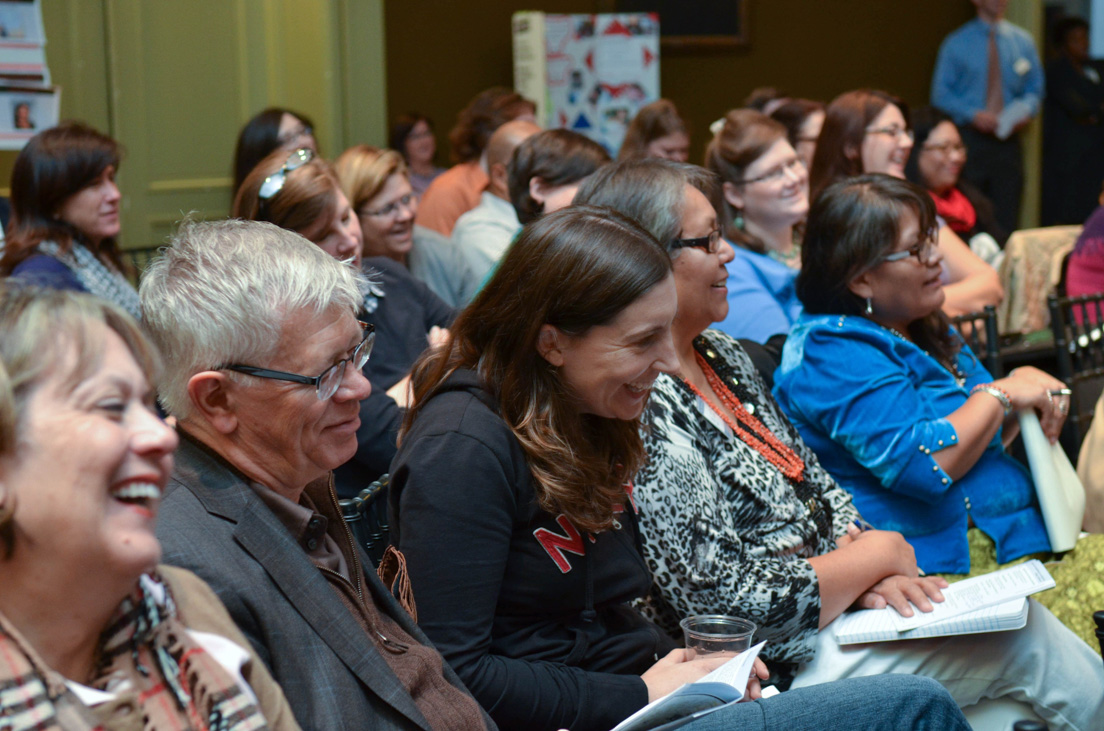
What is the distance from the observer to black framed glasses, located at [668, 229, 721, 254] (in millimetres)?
2154

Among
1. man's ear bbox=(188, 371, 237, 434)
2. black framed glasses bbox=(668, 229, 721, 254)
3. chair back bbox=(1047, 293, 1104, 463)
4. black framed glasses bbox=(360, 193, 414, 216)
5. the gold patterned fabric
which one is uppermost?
black framed glasses bbox=(668, 229, 721, 254)

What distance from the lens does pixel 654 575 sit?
1.86 metres

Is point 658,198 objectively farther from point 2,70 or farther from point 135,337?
point 2,70

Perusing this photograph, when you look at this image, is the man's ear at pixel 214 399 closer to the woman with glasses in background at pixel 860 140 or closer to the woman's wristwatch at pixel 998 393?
the woman's wristwatch at pixel 998 393

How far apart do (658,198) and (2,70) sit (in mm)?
3087

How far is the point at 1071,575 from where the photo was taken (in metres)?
2.38

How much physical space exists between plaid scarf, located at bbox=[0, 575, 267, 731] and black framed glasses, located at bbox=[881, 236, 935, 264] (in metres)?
1.85

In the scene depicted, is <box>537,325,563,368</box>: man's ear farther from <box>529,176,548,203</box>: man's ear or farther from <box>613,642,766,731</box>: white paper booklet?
<box>529,176,548,203</box>: man's ear

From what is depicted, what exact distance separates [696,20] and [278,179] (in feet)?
19.0

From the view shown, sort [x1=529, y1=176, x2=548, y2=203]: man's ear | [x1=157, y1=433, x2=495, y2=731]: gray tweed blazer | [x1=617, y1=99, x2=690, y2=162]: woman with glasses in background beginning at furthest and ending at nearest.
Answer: [x1=617, y1=99, x2=690, y2=162]: woman with glasses in background, [x1=529, y1=176, x2=548, y2=203]: man's ear, [x1=157, y1=433, x2=495, y2=731]: gray tweed blazer

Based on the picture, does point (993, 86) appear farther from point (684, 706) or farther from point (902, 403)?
point (684, 706)

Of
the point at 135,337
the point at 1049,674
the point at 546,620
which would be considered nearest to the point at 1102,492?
the point at 1049,674

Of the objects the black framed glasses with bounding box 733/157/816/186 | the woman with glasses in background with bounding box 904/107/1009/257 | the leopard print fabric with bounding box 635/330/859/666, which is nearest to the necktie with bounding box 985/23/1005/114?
the woman with glasses in background with bounding box 904/107/1009/257

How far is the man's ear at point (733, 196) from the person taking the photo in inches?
149
